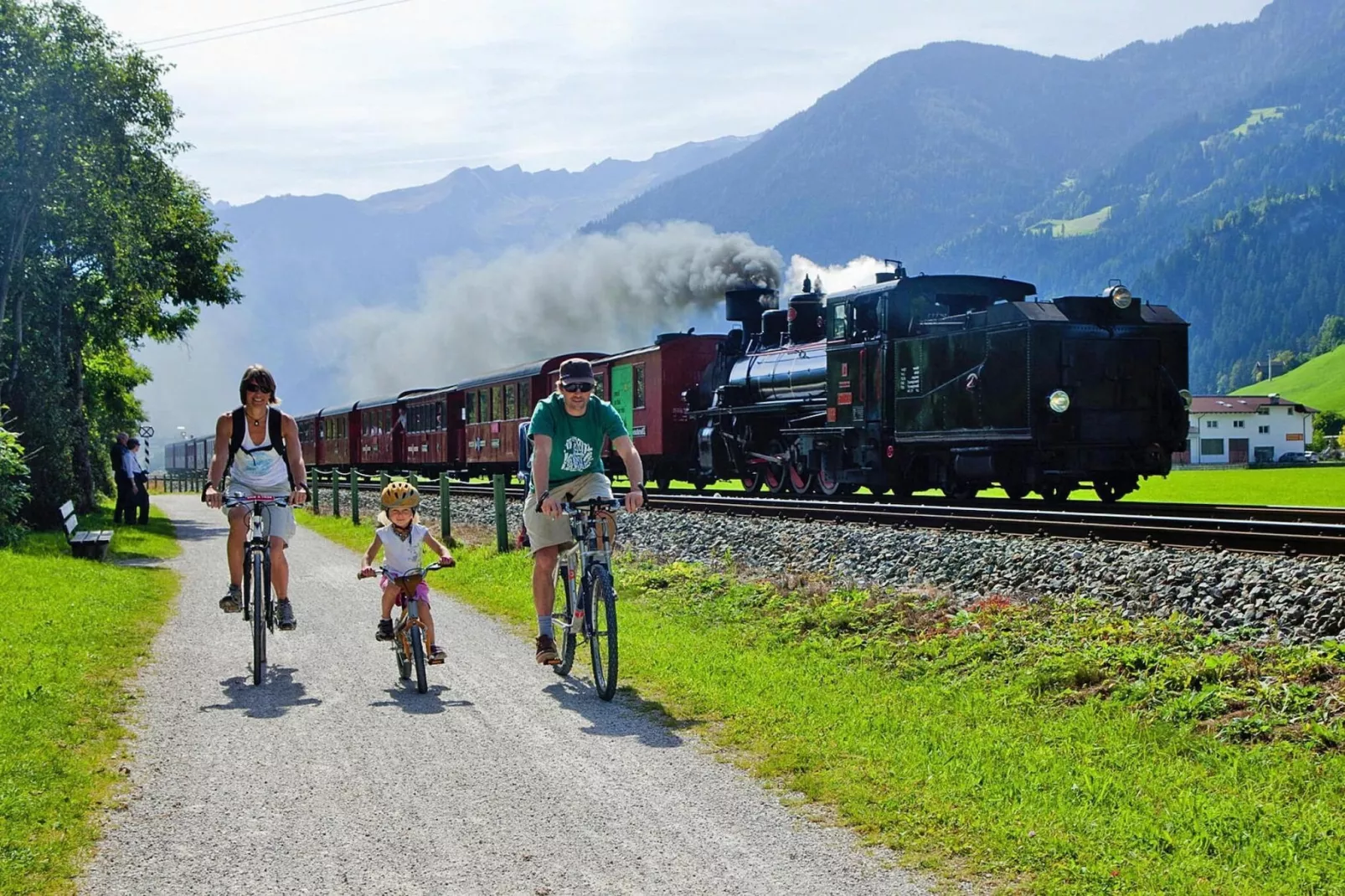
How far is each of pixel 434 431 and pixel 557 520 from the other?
33.0 meters

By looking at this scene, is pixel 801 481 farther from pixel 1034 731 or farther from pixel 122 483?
pixel 1034 731

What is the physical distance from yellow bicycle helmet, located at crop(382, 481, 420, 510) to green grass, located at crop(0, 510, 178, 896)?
187cm

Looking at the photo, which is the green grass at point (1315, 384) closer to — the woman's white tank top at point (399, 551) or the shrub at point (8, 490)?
the shrub at point (8, 490)

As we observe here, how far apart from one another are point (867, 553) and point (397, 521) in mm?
6566

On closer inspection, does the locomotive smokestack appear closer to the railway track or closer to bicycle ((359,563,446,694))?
the railway track

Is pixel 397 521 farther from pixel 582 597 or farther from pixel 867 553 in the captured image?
pixel 867 553

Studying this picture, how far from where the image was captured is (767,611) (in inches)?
413

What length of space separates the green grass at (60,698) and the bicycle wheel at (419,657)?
163 centimetres

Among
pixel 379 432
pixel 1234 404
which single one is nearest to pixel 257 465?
pixel 379 432

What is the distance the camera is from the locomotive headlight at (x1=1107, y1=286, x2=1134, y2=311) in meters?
15.9

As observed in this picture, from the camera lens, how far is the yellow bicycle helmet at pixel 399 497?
7.61 metres

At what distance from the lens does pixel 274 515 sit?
8.16 metres

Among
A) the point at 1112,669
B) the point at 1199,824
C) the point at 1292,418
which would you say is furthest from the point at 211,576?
the point at 1292,418

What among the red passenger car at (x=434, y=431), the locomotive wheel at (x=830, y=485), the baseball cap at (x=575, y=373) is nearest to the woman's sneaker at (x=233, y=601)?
the baseball cap at (x=575, y=373)
